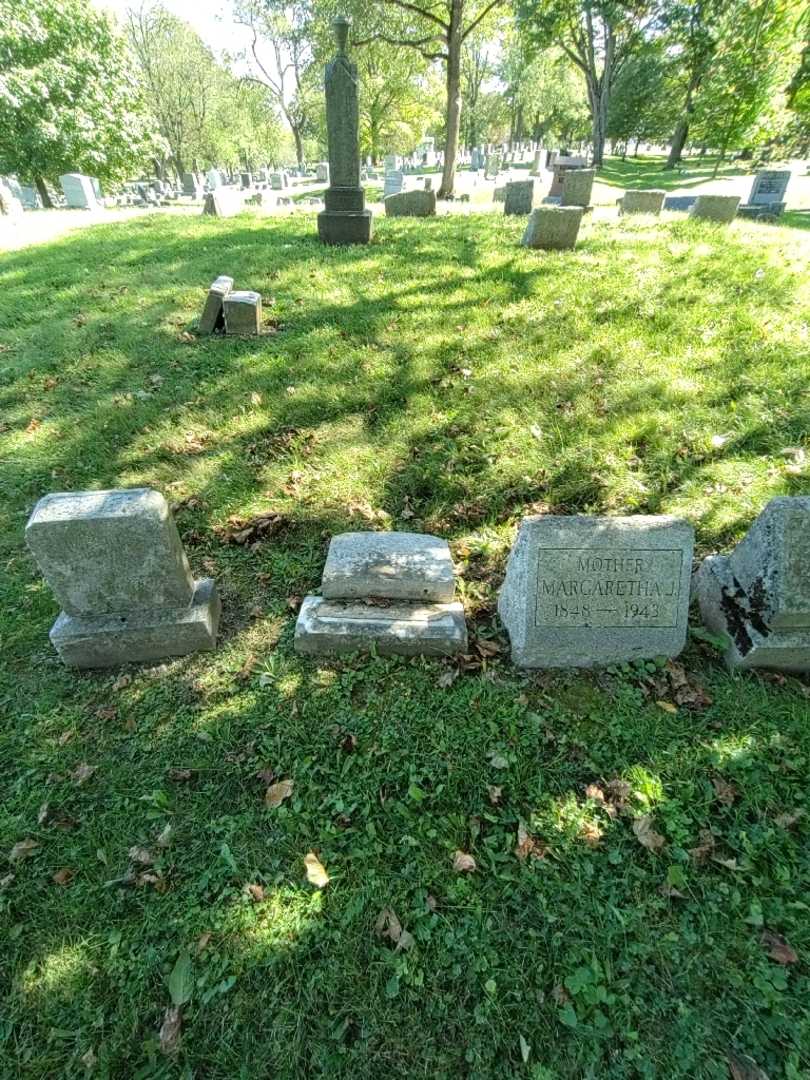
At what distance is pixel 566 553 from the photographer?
2.83m

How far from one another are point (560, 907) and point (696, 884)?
0.59 m

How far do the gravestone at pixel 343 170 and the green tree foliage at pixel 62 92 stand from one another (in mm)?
19088

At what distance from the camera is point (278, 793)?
8.35 feet

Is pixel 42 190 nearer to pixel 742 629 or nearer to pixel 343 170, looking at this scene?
pixel 343 170

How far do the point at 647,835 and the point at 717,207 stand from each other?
13.2 m

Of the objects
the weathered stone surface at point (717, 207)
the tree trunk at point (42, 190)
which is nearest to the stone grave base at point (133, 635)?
the weathered stone surface at point (717, 207)

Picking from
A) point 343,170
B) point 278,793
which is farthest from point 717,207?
point 278,793

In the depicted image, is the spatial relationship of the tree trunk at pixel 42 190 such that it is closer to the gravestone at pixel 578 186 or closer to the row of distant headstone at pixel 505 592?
the gravestone at pixel 578 186

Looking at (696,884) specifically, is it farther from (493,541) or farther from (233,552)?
(233,552)

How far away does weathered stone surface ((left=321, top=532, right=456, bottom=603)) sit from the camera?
127 inches

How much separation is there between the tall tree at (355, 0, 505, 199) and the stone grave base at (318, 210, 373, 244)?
31.3 feet

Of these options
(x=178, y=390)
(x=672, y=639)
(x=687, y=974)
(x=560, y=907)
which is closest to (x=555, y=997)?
(x=560, y=907)

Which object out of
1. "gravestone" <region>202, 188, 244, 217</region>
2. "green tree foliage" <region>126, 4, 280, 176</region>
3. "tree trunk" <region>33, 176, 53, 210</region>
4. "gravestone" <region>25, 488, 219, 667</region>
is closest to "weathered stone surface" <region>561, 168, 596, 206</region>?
"gravestone" <region>202, 188, 244, 217</region>

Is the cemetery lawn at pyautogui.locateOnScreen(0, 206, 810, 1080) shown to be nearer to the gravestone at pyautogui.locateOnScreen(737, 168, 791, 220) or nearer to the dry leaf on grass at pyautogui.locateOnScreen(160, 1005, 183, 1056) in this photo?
the dry leaf on grass at pyautogui.locateOnScreen(160, 1005, 183, 1056)
